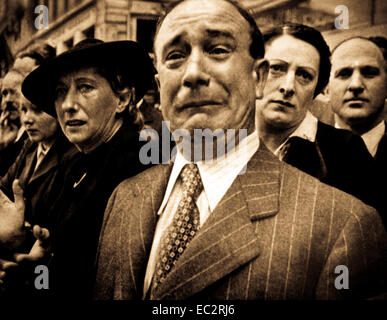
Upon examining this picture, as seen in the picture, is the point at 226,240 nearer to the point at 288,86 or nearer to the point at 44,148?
the point at 288,86

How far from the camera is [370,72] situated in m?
1.73

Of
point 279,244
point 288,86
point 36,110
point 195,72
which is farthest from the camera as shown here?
point 36,110

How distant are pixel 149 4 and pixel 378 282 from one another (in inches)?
58.3

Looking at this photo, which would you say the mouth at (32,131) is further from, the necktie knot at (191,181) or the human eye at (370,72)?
the human eye at (370,72)

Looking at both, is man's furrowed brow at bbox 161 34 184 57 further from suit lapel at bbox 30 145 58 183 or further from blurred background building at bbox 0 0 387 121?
suit lapel at bbox 30 145 58 183

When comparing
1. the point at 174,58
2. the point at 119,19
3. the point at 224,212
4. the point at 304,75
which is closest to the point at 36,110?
the point at 119,19

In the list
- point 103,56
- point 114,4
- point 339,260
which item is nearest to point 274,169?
point 339,260

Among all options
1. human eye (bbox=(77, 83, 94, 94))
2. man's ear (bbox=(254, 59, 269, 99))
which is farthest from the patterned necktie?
human eye (bbox=(77, 83, 94, 94))

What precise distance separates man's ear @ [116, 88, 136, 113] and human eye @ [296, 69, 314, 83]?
0.72 meters

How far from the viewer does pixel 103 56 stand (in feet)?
6.13

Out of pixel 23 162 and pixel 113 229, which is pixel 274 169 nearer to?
pixel 113 229

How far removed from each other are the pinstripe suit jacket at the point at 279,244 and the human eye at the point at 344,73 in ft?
1.51

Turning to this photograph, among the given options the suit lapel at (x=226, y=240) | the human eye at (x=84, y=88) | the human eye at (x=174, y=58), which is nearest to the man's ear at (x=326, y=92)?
the suit lapel at (x=226, y=240)

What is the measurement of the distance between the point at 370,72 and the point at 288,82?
0.35 metres
